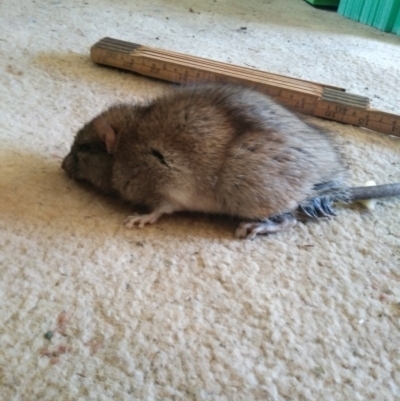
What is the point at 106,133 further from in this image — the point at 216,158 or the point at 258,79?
the point at 258,79

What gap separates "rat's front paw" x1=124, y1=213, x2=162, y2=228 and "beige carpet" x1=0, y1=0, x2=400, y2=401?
25 millimetres

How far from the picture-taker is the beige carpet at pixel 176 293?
112 cm

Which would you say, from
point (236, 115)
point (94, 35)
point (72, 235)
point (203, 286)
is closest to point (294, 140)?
point (236, 115)

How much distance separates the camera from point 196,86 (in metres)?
1.71

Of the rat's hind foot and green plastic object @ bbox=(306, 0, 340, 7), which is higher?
green plastic object @ bbox=(306, 0, 340, 7)

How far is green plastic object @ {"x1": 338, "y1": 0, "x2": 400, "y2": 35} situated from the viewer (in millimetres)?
3430

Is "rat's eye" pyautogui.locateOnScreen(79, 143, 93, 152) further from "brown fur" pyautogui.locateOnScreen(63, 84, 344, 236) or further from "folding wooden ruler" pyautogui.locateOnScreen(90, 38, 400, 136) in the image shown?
"folding wooden ruler" pyautogui.locateOnScreen(90, 38, 400, 136)

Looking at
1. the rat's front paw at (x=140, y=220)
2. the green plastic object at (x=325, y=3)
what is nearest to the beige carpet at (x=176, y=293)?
the rat's front paw at (x=140, y=220)

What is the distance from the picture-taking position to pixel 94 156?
1630mm

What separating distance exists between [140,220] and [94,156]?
0.87 feet

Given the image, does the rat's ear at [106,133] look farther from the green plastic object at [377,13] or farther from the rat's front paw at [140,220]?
the green plastic object at [377,13]

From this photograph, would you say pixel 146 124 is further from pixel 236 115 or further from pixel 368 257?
pixel 368 257

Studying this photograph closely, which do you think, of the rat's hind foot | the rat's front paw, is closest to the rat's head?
the rat's front paw

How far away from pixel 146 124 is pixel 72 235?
40cm
